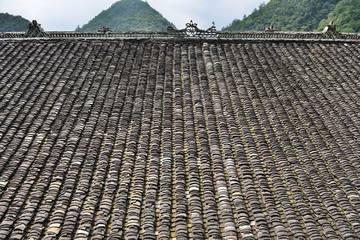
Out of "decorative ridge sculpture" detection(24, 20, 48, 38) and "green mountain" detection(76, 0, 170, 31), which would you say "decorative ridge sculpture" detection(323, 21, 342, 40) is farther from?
"green mountain" detection(76, 0, 170, 31)

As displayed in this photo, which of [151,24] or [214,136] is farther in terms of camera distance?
[151,24]

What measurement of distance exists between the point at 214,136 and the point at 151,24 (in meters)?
49.0

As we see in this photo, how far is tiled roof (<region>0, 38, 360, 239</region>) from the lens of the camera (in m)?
5.38

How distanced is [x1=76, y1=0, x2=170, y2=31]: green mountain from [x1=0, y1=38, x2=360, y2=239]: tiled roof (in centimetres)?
4349

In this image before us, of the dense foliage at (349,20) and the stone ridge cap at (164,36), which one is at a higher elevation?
the dense foliage at (349,20)

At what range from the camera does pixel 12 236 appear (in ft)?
16.5

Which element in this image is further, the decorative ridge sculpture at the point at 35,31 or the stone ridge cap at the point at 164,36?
the decorative ridge sculpture at the point at 35,31

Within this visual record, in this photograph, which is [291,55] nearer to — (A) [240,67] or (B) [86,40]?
(A) [240,67]

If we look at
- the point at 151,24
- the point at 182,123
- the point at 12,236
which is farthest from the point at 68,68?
the point at 151,24

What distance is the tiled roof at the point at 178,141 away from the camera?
5383 mm

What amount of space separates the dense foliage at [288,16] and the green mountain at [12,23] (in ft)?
92.5

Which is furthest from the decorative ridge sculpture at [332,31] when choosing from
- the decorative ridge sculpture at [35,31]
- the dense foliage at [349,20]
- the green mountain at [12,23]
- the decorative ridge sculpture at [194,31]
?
the green mountain at [12,23]

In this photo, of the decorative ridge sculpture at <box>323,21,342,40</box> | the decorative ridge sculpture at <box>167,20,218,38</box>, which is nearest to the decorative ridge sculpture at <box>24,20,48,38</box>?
the decorative ridge sculpture at <box>167,20,218,38</box>

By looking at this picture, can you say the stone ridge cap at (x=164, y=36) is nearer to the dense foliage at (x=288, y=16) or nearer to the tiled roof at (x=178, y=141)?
the tiled roof at (x=178, y=141)
